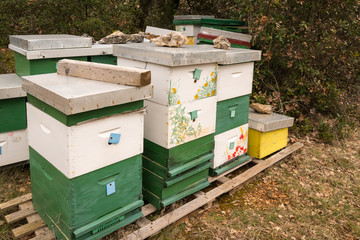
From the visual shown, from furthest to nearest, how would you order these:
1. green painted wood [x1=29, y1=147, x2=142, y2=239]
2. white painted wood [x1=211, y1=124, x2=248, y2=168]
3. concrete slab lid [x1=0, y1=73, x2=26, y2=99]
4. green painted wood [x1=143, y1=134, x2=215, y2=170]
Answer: white painted wood [x1=211, y1=124, x2=248, y2=168] < concrete slab lid [x1=0, y1=73, x2=26, y2=99] < green painted wood [x1=143, y1=134, x2=215, y2=170] < green painted wood [x1=29, y1=147, x2=142, y2=239]

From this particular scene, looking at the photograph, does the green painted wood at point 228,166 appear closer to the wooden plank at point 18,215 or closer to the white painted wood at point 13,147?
the wooden plank at point 18,215

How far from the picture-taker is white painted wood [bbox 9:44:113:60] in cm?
309

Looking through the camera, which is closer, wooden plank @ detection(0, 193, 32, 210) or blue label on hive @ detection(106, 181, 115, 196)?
blue label on hive @ detection(106, 181, 115, 196)

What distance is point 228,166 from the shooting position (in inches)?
140

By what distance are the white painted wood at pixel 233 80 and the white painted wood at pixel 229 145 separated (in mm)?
393

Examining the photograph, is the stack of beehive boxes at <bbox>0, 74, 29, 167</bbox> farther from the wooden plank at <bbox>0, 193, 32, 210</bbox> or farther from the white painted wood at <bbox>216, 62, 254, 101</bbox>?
the white painted wood at <bbox>216, 62, 254, 101</bbox>

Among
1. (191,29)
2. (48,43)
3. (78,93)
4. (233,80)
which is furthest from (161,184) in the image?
(191,29)

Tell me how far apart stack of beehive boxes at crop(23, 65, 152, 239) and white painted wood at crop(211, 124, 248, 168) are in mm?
1076

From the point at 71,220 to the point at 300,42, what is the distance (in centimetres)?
429

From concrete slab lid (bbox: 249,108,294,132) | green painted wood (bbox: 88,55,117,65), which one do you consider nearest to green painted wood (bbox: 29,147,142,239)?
green painted wood (bbox: 88,55,117,65)

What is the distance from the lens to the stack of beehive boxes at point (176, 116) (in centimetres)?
259

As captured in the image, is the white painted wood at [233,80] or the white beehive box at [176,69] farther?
the white painted wood at [233,80]

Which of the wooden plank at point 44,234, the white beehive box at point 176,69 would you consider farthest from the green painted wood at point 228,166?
the wooden plank at point 44,234

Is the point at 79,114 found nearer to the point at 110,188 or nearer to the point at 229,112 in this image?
the point at 110,188
